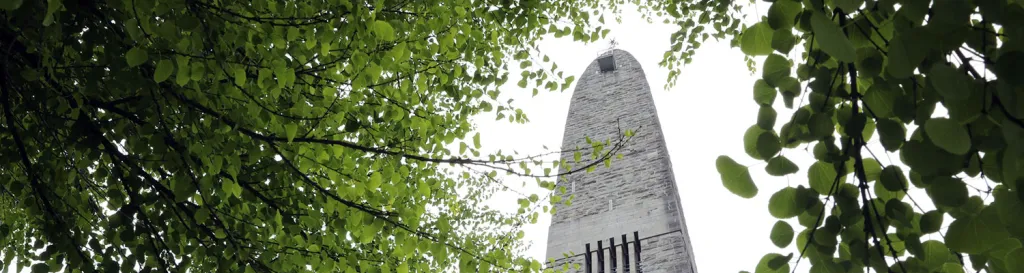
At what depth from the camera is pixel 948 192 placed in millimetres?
1266

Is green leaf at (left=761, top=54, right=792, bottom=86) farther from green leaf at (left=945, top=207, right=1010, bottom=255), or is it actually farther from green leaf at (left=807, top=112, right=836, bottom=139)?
green leaf at (left=945, top=207, right=1010, bottom=255)

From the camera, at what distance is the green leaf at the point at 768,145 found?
1443mm

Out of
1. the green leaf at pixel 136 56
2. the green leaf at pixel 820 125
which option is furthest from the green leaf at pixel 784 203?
the green leaf at pixel 136 56

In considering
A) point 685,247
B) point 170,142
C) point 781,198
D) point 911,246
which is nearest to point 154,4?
point 170,142

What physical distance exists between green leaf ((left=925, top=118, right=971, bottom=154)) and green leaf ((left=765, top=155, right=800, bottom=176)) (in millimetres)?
330

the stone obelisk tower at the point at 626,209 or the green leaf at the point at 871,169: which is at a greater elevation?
the stone obelisk tower at the point at 626,209

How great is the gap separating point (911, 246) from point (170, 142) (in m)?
2.79

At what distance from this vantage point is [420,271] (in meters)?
3.89

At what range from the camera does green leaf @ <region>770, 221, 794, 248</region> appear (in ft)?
4.99

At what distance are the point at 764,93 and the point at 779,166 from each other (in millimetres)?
172

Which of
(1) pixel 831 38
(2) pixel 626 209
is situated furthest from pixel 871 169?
(2) pixel 626 209

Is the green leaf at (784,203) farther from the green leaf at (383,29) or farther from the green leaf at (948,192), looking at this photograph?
the green leaf at (383,29)

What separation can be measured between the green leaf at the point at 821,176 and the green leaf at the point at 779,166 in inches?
4.6

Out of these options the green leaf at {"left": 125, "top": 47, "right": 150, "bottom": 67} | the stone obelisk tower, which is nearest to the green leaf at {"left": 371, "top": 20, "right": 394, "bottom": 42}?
the green leaf at {"left": 125, "top": 47, "right": 150, "bottom": 67}
